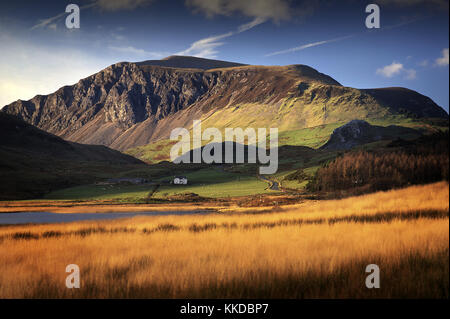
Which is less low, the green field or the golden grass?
the golden grass

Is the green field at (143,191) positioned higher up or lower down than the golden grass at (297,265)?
lower down

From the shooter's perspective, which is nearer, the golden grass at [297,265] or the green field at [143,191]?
the golden grass at [297,265]

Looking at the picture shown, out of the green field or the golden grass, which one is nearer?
the golden grass

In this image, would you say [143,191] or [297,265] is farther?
[143,191]

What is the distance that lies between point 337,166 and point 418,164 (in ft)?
9.92

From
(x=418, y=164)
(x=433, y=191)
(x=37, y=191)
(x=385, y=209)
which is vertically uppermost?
(x=418, y=164)

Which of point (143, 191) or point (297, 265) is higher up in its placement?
point (297, 265)

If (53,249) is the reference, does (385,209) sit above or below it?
above
